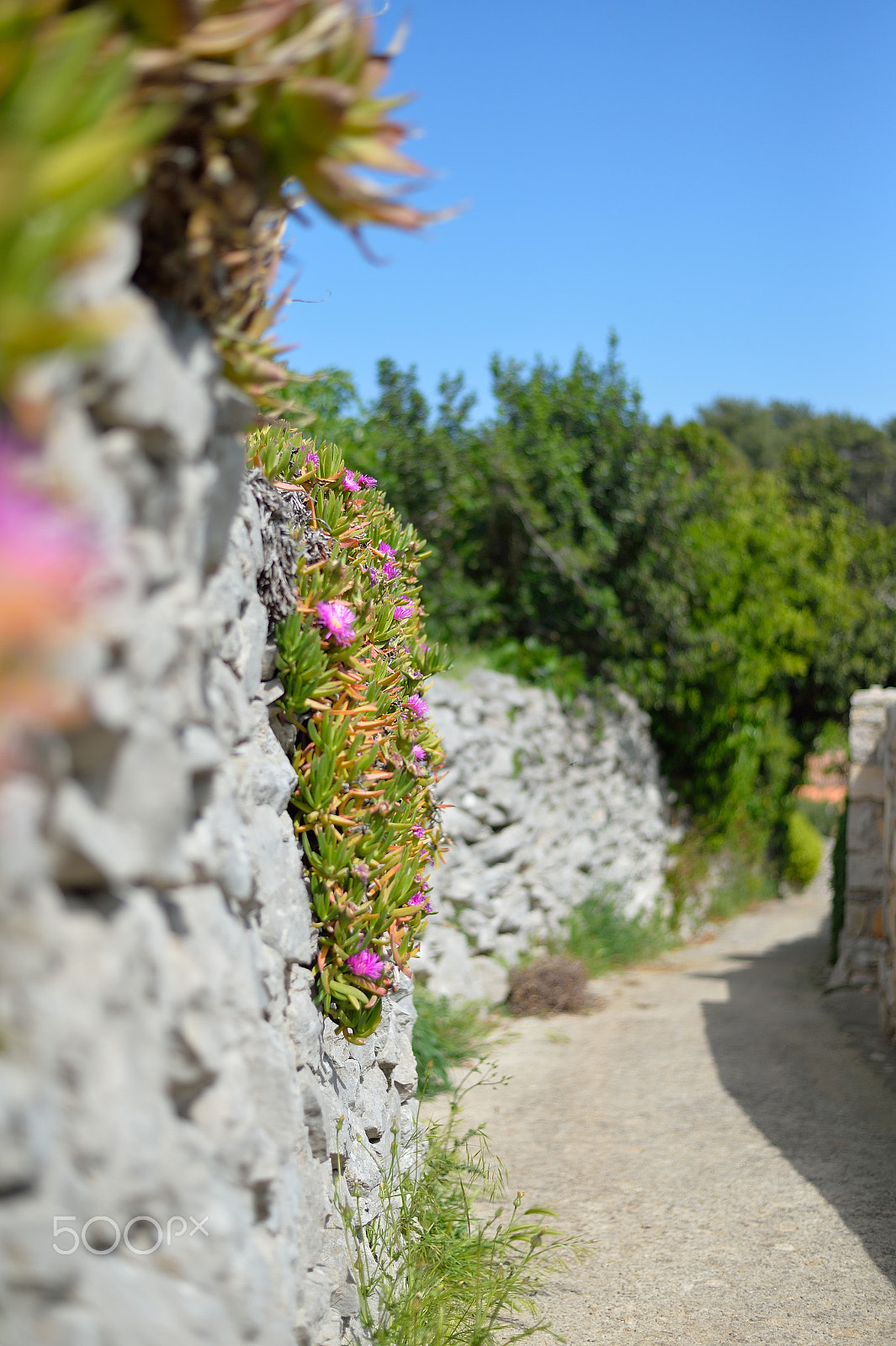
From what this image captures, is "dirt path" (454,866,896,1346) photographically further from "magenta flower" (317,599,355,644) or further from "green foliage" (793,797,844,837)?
"green foliage" (793,797,844,837)

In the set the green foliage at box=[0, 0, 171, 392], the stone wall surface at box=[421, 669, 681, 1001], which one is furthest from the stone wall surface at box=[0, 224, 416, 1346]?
the stone wall surface at box=[421, 669, 681, 1001]

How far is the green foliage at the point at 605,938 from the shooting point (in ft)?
22.6

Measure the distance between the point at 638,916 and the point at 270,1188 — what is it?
692 cm

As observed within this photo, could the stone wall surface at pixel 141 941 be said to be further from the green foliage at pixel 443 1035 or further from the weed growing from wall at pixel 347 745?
the green foliage at pixel 443 1035

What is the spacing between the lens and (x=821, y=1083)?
473 centimetres

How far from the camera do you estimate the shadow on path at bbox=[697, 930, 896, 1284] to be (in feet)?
11.6

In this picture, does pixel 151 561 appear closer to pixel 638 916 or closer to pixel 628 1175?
pixel 628 1175

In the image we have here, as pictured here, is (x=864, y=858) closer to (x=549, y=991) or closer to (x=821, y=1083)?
(x=821, y=1083)

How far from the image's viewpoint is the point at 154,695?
1089mm

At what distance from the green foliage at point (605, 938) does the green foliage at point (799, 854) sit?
15.1 feet

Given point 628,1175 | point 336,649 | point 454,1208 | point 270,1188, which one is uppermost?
point 336,649

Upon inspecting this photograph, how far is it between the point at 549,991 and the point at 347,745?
13.9 ft

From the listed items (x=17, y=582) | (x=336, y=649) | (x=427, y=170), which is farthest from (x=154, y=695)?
(x=336, y=649)

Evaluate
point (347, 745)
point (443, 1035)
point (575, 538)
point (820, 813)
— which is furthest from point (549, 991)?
point (820, 813)
